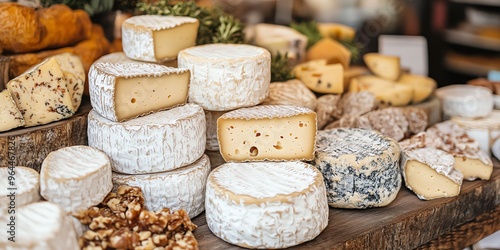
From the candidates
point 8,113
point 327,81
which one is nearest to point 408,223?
point 327,81

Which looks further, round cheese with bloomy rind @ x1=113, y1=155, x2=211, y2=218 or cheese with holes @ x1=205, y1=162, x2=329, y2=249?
round cheese with bloomy rind @ x1=113, y1=155, x2=211, y2=218

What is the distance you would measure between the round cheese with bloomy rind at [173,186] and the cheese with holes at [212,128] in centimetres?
24

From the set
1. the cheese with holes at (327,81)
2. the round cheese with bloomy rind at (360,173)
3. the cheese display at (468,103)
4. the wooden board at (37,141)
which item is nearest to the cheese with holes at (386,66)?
the cheese display at (468,103)

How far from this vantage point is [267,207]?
163 centimetres

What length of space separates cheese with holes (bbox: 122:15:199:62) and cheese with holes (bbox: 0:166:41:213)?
68cm

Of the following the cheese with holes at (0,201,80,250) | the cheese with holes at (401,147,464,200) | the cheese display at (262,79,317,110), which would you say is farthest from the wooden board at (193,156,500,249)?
the cheese with holes at (0,201,80,250)

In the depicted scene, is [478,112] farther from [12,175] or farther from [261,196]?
[12,175]

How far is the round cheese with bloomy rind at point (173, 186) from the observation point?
180 centimetres

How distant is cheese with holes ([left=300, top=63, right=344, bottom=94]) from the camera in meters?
2.58

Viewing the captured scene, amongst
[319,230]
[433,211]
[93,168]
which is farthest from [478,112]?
[93,168]

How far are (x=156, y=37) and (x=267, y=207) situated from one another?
2.73ft

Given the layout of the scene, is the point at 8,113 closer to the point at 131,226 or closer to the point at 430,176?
the point at 131,226

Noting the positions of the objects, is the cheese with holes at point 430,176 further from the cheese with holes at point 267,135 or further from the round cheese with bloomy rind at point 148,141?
the round cheese with bloomy rind at point 148,141

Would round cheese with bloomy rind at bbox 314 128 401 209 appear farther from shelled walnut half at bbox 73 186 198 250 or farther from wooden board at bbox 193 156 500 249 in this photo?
shelled walnut half at bbox 73 186 198 250
